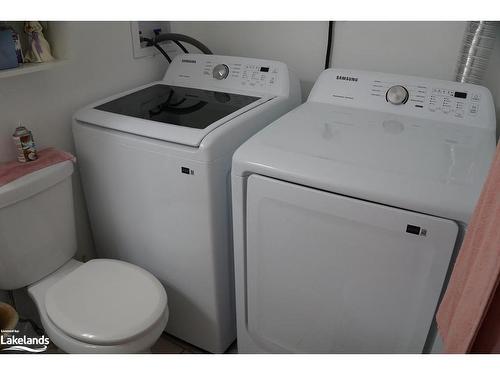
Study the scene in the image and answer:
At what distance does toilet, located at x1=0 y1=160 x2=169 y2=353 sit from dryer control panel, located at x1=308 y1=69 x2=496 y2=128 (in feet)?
3.39

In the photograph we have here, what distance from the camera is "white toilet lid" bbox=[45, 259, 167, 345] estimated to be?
49.9 inches

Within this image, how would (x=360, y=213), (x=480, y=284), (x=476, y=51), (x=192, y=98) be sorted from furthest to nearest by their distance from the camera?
(x=192, y=98)
(x=476, y=51)
(x=360, y=213)
(x=480, y=284)

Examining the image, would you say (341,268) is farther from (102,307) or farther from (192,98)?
(192,98)

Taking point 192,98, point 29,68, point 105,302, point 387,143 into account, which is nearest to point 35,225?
point 105,302

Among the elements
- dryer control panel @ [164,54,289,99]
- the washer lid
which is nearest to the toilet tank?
the washer lid

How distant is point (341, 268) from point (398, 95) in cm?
73

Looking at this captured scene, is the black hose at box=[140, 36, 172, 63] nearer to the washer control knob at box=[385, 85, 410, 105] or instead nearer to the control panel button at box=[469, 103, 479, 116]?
the washer control knob at box=[385, 85, 410, 105]

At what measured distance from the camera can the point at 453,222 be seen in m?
0.99

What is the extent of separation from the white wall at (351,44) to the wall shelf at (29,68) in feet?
2.70

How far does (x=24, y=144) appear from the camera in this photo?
1411mm

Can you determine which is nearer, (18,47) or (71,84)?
(18,47)

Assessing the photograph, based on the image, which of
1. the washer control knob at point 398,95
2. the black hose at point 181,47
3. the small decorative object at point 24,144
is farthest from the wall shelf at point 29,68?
the washer control knob at point 398,95
